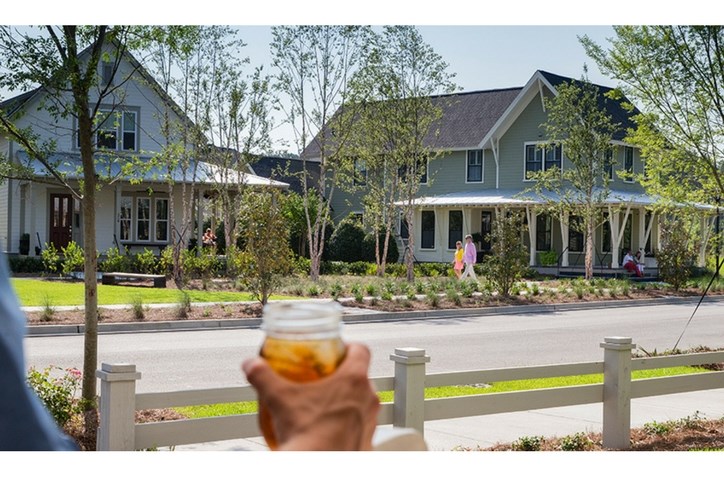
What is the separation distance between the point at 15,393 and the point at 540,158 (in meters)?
39.6

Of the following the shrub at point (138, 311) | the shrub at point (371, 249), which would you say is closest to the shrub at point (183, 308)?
the shrub at point (138, 311)

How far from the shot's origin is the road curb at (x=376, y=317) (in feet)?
53.6

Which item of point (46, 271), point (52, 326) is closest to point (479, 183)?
point (46, 271)

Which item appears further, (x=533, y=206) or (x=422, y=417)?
(x=533, y=206)

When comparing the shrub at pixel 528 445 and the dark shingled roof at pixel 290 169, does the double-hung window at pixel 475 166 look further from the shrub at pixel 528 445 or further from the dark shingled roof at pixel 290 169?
the shrub at pixel 528 445

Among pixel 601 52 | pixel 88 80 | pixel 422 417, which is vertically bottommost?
pixel 422 417

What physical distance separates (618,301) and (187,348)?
48.7 feet

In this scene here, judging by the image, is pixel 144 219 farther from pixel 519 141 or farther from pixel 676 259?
pixel 676 259

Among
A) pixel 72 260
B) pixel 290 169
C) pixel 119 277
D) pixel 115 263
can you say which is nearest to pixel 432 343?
pixel 119 277
